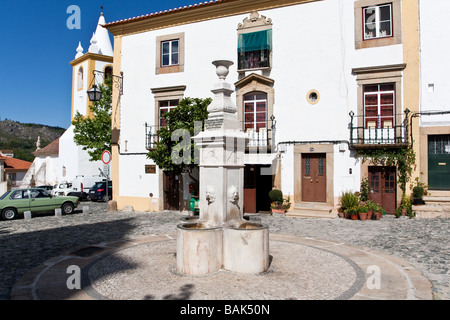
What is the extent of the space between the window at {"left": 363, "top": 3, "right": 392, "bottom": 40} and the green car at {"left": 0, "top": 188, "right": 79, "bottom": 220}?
47.6 ft

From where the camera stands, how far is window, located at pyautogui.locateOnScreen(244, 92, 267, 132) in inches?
585

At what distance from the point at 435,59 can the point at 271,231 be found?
887 cm

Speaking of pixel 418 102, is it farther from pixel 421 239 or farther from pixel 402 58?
pixel 421 239

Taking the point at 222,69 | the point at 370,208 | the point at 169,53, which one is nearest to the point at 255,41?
the point at 169,53

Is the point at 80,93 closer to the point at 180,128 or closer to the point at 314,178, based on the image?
the point at 180,128

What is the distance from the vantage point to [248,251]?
5961mm

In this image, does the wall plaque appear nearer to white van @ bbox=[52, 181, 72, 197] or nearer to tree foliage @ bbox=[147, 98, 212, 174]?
tree foliage @ bbox=[147, 98, 212, 174]

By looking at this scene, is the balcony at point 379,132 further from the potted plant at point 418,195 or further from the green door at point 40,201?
the green door at point 40,201

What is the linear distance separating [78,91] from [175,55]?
20.5 m

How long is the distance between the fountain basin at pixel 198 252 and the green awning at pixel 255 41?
1061 centimetres

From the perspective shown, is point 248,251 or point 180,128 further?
point 180,128

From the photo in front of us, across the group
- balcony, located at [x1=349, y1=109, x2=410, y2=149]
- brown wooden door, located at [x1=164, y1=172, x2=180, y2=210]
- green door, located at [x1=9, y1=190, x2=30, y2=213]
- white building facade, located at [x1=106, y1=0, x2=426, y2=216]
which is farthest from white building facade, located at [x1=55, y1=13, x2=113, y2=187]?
balcony, located at [x1=349, y1=109, x2=410, y2=149]

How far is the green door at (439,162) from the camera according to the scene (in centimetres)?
1268

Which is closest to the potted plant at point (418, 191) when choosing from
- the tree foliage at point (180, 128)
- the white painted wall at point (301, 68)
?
the white painted wall at point (301, 68)
